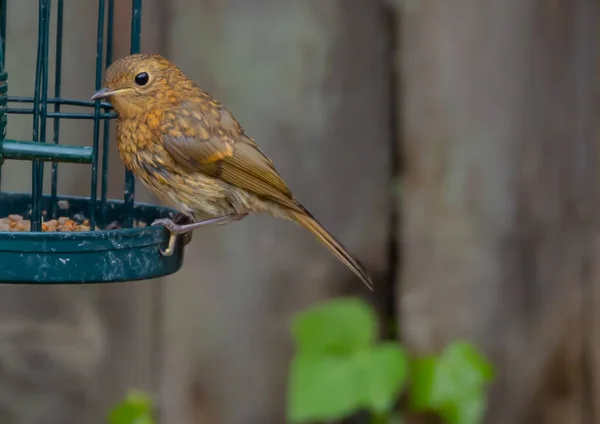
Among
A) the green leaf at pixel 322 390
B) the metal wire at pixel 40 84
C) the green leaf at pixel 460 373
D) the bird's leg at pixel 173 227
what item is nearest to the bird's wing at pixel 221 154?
the bird's leg at pixel 173 227

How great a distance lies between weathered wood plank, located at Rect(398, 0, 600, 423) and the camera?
4906 millimetres

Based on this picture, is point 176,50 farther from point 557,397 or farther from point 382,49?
point 557,397

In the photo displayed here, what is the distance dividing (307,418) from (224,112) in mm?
1403

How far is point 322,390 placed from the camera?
191 inches

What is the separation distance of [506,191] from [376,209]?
0.57 m

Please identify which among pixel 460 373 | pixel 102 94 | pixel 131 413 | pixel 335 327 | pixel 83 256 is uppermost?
pixel 102 94

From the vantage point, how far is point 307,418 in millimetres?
4848

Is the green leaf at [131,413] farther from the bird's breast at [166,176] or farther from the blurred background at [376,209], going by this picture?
the bird's breast at [166,176]

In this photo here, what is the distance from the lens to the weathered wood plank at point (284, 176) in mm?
4895

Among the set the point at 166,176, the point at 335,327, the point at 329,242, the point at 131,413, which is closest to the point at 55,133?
the point at 166,176

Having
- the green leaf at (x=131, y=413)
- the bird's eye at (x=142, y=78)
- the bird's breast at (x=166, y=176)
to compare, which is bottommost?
the green leaf at (x=131, y=413)

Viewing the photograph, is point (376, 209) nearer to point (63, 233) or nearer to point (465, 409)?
point (465, 409)

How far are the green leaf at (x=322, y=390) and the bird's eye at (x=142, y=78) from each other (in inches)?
58.5

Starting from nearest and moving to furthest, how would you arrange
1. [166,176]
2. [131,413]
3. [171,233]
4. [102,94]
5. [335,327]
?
[171,233], [102,94], [166,176], [131,413], [335,327]
